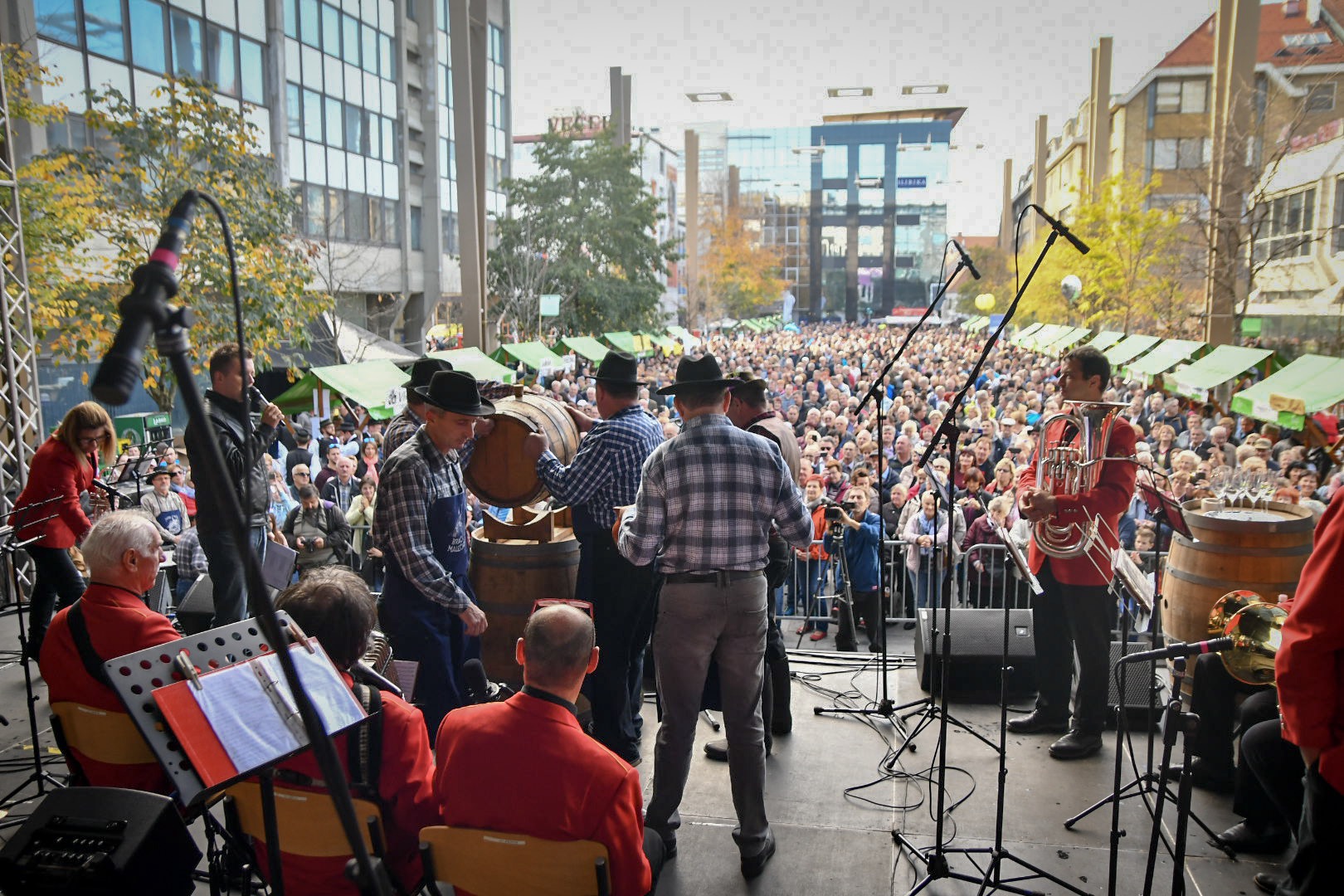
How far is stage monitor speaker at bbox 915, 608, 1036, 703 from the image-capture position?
577cm

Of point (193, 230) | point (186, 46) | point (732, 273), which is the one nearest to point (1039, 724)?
point (193, 230)

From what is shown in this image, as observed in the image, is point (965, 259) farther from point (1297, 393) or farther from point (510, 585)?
point (1297, 393)

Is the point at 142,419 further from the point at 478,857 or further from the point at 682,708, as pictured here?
the point at 478,857

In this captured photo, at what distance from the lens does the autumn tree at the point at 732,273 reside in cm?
6888

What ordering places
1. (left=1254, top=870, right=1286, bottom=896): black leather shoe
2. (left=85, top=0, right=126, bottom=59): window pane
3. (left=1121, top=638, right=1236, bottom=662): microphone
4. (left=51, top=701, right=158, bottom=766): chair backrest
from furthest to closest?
1. (left=85, top=0, right=126, bottom=59): window pane
2. (left=1254, top=870, right=1286, bottom=896): black leather shoe
3. (left=51, top=701, right=158, bottom=766): chair backrest
4. (left=1121, top=638, right=1236, bottom=662): microphone

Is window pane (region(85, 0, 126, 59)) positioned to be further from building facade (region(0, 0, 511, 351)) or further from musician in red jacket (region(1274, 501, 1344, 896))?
musician in red jacket (region(1274, 501, 1344, 896))

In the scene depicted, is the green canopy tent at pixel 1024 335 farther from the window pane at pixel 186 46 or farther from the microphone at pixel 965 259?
the microphone at pixel 965 259

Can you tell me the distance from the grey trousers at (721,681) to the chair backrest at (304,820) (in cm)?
155

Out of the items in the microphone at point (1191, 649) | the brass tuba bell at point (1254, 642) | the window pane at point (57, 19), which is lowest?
the brass tuba bell at point (1254, 642)

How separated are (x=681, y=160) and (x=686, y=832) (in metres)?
120

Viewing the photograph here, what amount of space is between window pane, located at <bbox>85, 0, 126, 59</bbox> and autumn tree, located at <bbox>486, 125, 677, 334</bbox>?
14750 mm

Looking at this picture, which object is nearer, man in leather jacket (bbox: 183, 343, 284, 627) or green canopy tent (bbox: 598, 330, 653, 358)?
man in leather jacket (bbox: 183, 343, 284, 627)

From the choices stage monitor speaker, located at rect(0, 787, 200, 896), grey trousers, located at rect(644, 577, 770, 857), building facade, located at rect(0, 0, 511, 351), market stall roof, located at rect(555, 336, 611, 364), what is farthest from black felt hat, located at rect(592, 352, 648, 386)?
market stall roof, located at rect(555, 336, 611, 364)

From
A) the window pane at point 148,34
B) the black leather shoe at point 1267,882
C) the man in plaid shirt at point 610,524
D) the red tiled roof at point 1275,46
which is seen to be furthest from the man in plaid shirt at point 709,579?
the red tiled roof at point 1275,46
